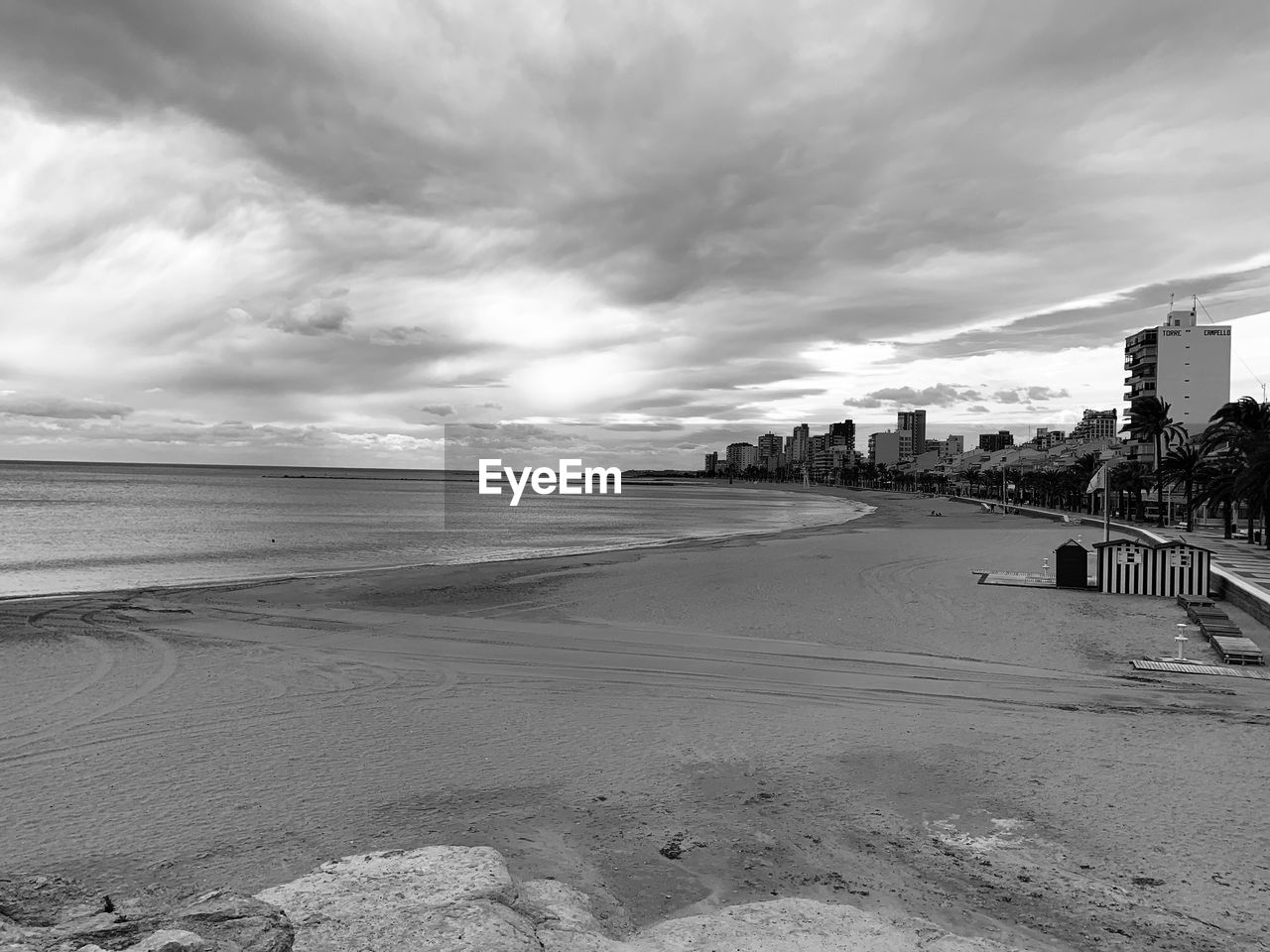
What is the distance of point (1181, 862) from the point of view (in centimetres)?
617

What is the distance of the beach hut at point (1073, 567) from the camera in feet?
72.3

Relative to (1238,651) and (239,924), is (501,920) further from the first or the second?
(1238,651)

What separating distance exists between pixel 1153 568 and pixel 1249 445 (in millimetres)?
19116

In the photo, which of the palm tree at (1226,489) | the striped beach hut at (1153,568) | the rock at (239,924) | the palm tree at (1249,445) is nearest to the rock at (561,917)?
the rock at (239,924)

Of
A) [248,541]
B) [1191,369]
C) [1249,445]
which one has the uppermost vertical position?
[1191,369]

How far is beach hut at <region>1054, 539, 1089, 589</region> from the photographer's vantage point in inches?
868

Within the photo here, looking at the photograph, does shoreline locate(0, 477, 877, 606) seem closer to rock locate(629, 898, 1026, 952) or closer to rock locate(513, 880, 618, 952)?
rock locate(513, 880, 618, 952)

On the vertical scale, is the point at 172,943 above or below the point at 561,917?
above

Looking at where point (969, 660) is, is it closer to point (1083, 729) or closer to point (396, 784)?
point (1083, 729)

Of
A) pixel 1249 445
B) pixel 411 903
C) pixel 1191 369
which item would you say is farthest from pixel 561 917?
pixel 1191 369

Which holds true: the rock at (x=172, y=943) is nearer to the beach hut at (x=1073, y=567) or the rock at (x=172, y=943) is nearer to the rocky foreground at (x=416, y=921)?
the rocky foreground at (x=416, y=921)

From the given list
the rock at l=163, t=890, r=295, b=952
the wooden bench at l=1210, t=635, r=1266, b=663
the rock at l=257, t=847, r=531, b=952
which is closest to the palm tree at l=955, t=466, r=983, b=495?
the wooden bench at l=1210, t=635, r=1266, b=663

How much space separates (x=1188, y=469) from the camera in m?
49.0

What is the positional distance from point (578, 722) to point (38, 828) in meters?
5.34
